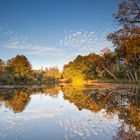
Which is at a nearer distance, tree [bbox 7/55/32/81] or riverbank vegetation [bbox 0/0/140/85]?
riverbank vegetation [bbox 0/0/140/85]

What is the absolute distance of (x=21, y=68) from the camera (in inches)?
2496

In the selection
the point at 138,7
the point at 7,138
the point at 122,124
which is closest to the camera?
the point at 7,138

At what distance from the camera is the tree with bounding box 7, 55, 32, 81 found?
208 ft

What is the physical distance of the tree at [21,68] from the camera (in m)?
63.3

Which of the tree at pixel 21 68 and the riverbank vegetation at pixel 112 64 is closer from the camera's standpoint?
the riverbank vegetation at pixel 112 64

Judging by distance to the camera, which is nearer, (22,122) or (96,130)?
(96,130)

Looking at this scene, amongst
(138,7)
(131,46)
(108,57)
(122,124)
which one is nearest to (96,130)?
(122,124)

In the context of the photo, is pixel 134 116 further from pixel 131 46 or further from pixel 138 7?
pixel 131 46

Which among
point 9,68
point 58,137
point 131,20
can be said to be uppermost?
point 131,20

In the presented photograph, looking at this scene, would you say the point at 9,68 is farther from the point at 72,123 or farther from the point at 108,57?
the point at 72,123

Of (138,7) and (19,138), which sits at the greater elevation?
(138,7)

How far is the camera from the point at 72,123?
Result: 33.8 feet

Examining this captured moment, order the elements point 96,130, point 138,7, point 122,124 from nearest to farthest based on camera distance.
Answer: point 96,130
point 122,124
point 138,7

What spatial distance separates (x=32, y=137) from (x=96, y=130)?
2030 millimetres
